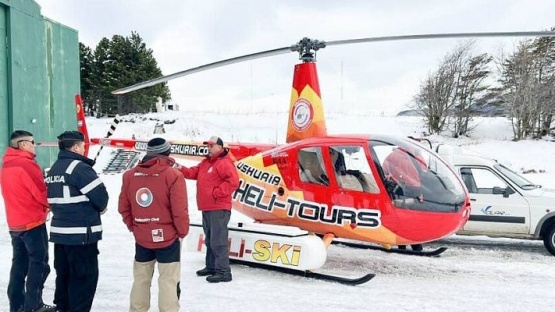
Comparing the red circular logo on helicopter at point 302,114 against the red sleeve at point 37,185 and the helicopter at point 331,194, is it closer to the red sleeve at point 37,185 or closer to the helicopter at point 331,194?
the helicopter at point 331,194

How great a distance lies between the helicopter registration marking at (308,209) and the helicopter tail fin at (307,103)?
1.08 metres

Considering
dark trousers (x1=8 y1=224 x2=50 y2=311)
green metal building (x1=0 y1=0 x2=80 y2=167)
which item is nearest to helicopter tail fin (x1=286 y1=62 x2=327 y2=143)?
dark trousers (x1=8 y1=224 x2=50 y2=311)

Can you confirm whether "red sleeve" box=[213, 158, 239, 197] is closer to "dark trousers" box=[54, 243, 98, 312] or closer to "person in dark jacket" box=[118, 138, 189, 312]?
"person in dark jacket" box=[118, 138, 189, 312]

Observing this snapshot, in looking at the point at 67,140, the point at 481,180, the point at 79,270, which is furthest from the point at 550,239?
the point at 67,140

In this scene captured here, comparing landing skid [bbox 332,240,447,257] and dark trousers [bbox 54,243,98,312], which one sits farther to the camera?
landing skid [bbox 332,240,447,257]

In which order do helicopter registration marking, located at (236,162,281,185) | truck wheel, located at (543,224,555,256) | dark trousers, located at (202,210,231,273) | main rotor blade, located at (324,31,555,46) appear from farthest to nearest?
truck wheel, located at (543,224,555,256) → helicopter registration marking, located at (236,162,281,185) → dark trousers, located at (202,210,231,273) → main rotor blade, located at (324,31,555,46)

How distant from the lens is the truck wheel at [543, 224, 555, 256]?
763cm

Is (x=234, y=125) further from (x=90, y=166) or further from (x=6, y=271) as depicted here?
(x=90, y=166)

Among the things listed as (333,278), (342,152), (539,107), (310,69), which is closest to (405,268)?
(333,278)

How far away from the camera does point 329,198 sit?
617cm

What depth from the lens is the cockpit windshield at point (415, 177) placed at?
5793 mm

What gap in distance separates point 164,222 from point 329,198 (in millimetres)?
2663

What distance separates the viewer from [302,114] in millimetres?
7145

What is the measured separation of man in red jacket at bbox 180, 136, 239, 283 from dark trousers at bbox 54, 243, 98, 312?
5.73 ft
